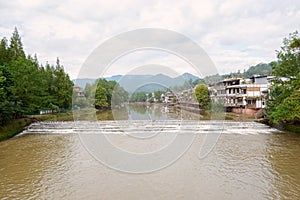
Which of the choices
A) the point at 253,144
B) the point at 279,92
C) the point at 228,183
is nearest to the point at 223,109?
the point at 279,92

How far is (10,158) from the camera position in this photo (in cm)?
1023

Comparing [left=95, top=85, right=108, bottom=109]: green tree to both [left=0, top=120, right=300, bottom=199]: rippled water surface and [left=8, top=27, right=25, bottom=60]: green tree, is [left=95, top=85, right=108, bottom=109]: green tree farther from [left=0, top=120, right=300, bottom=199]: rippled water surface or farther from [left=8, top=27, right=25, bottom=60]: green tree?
[left=0, top=120, right=300, bottom=199]: rippled water surface

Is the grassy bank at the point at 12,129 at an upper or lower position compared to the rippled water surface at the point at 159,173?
Result: upper

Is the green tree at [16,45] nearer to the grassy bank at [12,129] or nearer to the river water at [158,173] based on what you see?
the grassy bank at [12,129]

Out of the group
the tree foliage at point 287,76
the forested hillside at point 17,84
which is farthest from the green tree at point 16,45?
the tree foliage at point 287,76

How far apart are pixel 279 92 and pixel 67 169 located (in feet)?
50.5

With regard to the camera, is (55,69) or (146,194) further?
(55,69)

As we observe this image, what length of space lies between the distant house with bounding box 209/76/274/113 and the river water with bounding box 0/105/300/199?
542 inches

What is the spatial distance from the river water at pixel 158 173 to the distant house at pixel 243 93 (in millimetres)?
13758

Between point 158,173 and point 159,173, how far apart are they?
1.2 inches

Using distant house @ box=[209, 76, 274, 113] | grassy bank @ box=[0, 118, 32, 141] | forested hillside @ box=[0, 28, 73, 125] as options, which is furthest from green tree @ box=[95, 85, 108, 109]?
grassy bank @ box=[0, 118, 32, 141]

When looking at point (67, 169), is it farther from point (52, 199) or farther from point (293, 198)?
point (293, 198)

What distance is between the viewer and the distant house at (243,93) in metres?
27.2

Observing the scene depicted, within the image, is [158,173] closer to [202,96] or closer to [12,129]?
[12,129]
